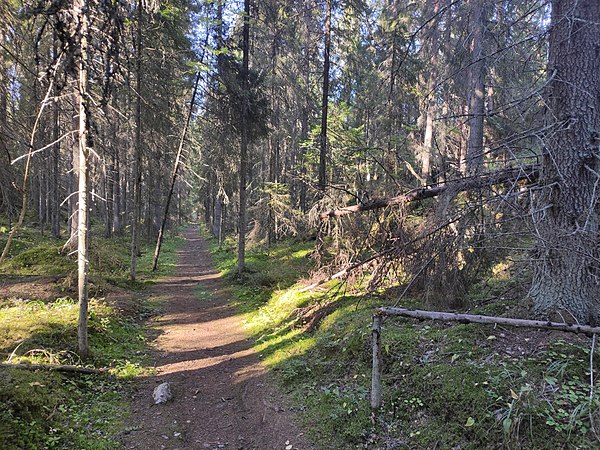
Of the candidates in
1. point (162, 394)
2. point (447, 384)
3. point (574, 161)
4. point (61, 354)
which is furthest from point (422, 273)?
point (61, 354)

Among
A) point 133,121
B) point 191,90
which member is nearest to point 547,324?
point 133,121

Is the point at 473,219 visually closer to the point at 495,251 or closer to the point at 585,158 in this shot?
the point at 495,251

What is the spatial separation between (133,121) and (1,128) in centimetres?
1239

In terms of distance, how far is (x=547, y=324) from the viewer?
3.76m

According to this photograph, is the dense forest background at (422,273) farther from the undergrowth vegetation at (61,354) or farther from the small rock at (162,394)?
the small rock at (162,394)

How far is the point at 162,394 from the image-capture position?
5754 mm

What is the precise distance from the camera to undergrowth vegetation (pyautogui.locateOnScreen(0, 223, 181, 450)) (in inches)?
169

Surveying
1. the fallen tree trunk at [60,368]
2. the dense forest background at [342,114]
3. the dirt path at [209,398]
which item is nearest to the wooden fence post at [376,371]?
the dirt path at [209,398]

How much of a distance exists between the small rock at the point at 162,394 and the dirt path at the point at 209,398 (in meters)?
0.08

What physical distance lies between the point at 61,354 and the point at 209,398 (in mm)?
2693

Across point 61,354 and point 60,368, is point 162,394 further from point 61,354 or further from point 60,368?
point 61,354

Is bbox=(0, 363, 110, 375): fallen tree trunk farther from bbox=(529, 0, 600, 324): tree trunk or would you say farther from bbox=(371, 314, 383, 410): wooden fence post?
bbox=(529, 0, 600, 324): tree trunk

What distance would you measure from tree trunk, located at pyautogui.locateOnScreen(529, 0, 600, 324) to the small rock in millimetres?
5690

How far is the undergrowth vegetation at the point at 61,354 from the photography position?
4.30 m
